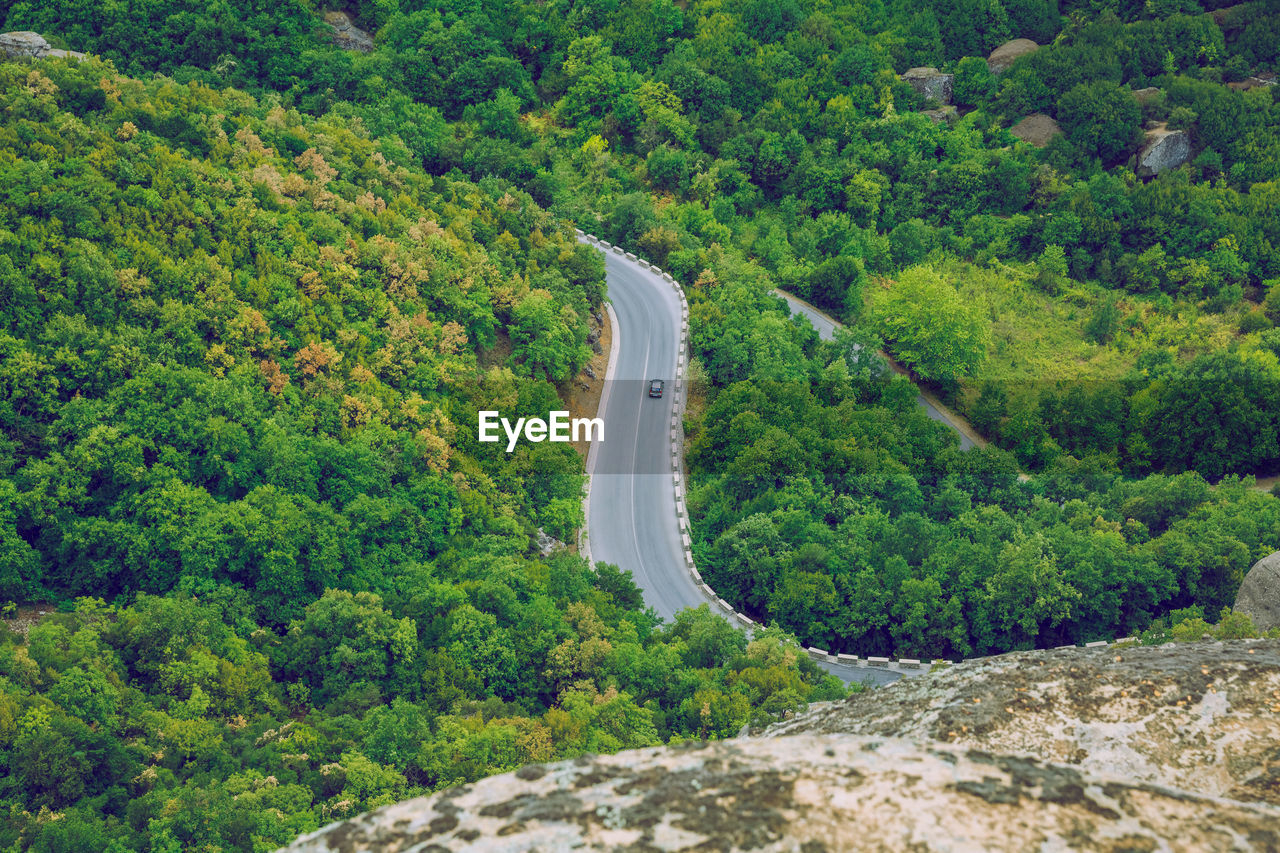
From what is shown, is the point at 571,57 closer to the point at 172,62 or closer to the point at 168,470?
the point at 172,62

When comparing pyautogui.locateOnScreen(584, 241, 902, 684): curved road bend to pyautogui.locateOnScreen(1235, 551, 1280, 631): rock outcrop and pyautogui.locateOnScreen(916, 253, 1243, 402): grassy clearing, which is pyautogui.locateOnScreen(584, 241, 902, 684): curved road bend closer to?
pyautogui.locateOnScreen(1235, 551, 1280, 631): rock outcrop

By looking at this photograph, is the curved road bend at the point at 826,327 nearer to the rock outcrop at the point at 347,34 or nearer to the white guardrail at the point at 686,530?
the white guardrail at the point at 686,530

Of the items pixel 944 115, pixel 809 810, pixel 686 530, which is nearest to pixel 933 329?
pixel 686 530

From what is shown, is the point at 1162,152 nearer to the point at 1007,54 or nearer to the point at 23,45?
the point at 1007,54

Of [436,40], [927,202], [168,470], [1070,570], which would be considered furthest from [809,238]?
[168,470]

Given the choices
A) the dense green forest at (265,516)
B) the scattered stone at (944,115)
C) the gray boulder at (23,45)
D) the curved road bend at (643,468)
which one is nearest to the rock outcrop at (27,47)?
the gray boulder at (23,45)

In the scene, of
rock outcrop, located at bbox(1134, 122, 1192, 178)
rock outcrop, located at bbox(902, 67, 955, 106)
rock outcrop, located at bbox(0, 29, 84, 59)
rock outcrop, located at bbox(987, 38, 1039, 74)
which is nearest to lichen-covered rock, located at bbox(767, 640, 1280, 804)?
rock outcrop, located at bbox(0, 29, 84, 59)
